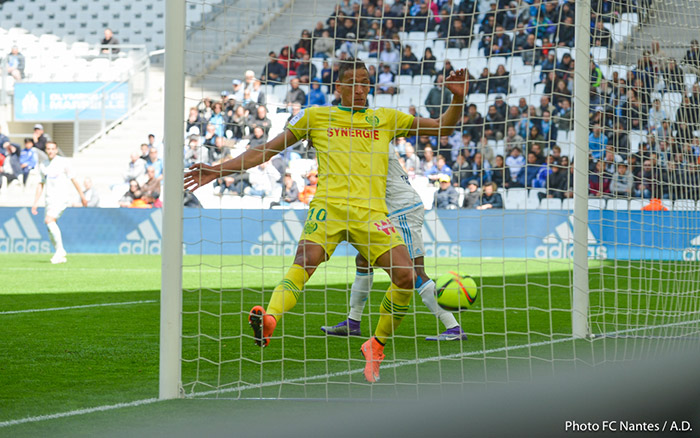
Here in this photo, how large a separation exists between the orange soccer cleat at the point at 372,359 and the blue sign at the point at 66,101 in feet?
63.7

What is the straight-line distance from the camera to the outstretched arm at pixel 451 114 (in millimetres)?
4988

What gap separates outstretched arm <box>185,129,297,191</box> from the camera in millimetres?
4898

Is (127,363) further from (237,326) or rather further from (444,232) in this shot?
(444,232)

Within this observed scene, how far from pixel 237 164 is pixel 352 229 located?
29.1 inches

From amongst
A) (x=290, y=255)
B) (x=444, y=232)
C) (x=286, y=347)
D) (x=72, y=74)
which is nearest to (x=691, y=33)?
(x=286, y=347)

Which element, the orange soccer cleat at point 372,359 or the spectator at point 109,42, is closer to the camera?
the orange soccer cleat at point 372,359

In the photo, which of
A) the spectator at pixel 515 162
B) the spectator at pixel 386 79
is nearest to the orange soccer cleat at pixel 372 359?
the spectator at pixel 515 162

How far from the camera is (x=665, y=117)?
7402 millimetres

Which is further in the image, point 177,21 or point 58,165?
point 58,165

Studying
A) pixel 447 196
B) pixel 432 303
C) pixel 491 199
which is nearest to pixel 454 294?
pixel 432 303

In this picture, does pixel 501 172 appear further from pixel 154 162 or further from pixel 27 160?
pixel 27 160

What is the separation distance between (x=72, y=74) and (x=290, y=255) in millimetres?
10020

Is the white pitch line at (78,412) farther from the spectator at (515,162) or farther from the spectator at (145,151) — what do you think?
the spectator at (145,151)

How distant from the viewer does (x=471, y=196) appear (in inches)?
647
